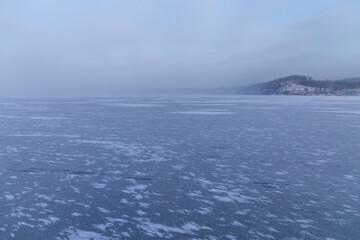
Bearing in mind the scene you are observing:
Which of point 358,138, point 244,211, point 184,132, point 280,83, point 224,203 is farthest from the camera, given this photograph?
point 280,83

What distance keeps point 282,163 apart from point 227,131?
8123 millimetres

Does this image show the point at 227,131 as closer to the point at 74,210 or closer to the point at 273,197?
the point at 273,197

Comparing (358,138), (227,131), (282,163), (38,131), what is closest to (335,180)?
(282,163)

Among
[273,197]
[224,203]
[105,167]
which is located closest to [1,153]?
[105,167]

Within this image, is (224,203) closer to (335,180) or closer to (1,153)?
(335,180)

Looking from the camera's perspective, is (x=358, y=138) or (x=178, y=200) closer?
(x=178, y=200)

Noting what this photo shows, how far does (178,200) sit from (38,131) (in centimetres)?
1413

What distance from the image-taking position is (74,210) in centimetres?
730

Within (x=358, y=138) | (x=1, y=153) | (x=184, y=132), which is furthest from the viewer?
(x=184, y=132)

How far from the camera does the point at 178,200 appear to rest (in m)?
7.90

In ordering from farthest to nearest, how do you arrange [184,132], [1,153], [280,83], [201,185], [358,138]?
[280,83], [184,132], [358,138], [1,153], [201,185]

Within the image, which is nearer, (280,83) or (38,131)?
(38,131)

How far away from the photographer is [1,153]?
12984 mm

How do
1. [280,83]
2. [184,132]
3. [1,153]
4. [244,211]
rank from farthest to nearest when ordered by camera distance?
[280,83]
[184,132]
[1,153]
[244,211]
